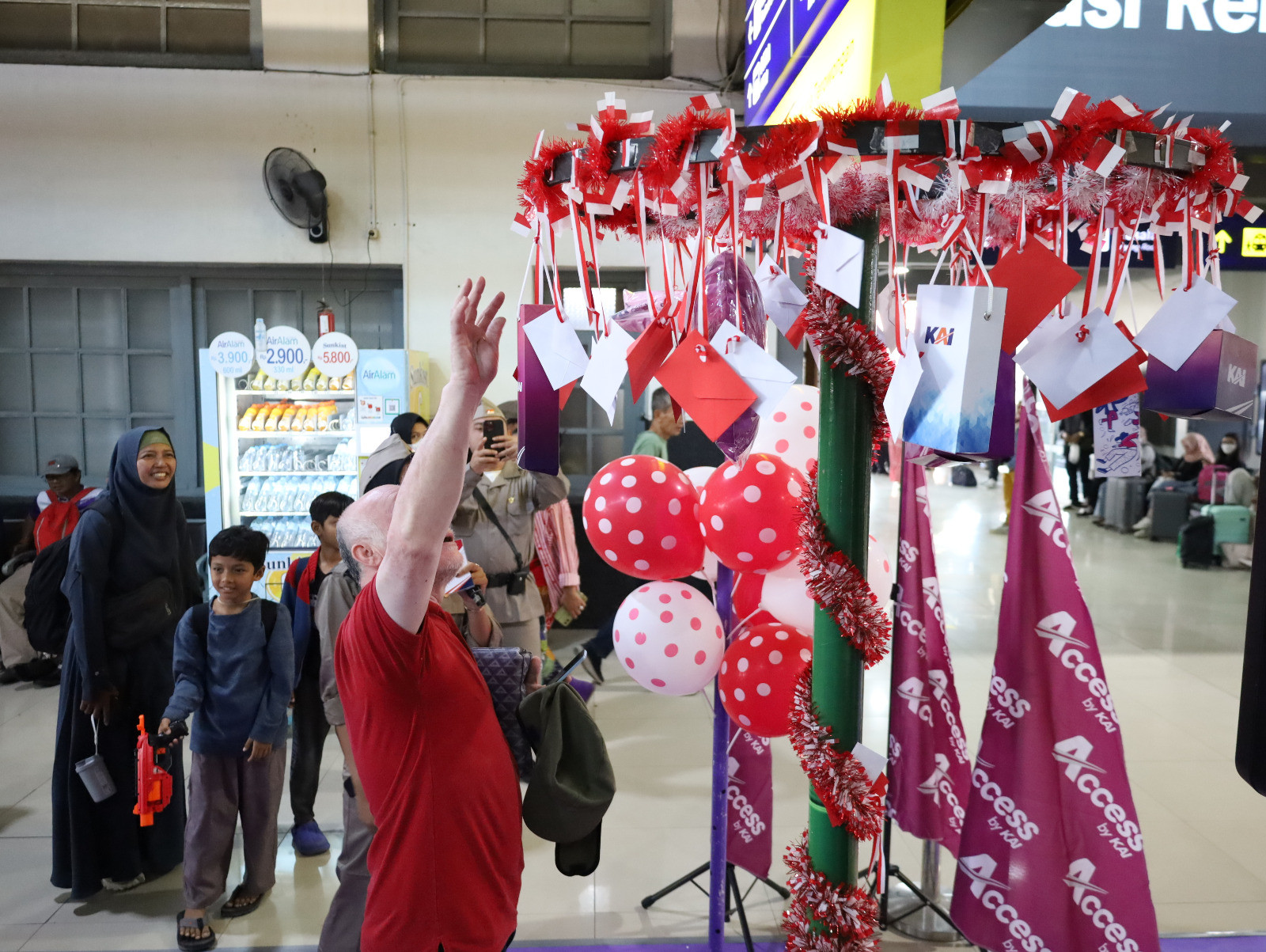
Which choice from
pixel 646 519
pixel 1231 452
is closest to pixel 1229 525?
pixel 1231 452

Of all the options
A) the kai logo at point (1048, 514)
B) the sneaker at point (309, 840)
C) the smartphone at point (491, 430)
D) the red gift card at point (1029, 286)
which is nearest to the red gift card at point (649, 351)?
the red gift card at point (1029, 286)

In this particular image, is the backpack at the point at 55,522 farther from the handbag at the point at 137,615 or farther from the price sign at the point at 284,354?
the handbag at the point at 137,615

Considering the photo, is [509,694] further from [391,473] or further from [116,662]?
[116,662]

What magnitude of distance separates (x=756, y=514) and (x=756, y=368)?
0.74m

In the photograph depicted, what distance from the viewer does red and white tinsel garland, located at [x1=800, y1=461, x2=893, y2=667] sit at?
1.39 m

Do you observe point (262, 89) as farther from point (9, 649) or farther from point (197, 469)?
point (9, 649)

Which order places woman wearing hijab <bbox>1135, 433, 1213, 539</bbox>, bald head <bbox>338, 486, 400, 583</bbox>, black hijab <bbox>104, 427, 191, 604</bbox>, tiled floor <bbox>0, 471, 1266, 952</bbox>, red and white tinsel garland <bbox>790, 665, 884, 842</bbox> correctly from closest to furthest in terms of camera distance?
1. red and white tinsel garland <bbox>790, 665, 884, 842</bbox>
2. bald head <bbox>338, 486, 400, 583</bbox>
3. tiled floor <bbox>0, 471, 1266, 952</bbox>
4. black hijab <bbox>104, 427, 191, 604</bbox>
5. woman wearing hijab <bbox>1135, 433, 1213, 539</bbox>

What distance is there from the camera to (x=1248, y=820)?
3.31 m

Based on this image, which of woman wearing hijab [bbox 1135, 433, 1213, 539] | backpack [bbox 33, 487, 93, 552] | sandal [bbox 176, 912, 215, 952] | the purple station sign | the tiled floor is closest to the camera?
the purple station sign

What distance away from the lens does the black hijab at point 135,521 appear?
106 inches

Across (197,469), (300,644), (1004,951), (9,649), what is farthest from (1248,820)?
(197,469)

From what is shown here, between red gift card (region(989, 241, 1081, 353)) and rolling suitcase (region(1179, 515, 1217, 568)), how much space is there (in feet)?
28.1

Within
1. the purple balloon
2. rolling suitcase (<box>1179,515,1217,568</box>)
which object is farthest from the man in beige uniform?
rolling suitcase (<box>1179,515,1217,568</box>)

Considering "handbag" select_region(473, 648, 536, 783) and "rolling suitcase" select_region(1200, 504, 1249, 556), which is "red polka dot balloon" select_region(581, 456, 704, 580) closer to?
"handbag" select_region(473, 648, 536, 783)
